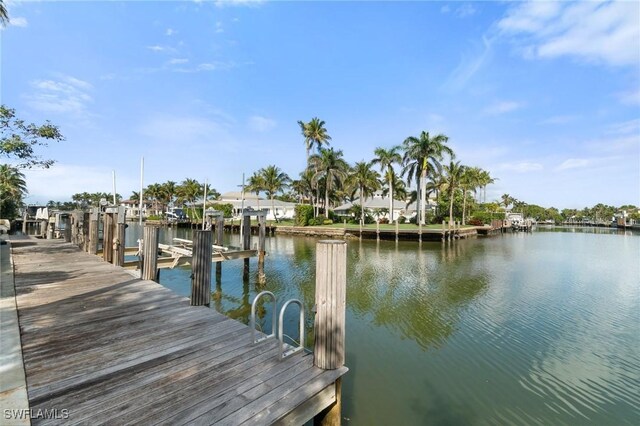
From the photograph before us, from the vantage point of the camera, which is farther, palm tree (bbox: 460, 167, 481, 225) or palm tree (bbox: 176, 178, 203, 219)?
palm tree (bbox: 176, 178, 203, 219)

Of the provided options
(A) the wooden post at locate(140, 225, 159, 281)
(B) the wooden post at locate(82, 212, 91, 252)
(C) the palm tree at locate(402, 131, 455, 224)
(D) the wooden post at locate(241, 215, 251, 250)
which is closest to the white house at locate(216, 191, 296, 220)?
(C) the palm tree at locate(402, 131, 455, 224)

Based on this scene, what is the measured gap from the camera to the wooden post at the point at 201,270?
603cm

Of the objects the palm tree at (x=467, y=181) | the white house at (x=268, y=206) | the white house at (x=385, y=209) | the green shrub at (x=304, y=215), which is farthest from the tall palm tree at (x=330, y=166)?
the palm tree at (x=467, y=181)

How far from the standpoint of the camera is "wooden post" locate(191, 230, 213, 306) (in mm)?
6027

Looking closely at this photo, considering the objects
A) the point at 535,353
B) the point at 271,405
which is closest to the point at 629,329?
the point at 535,353

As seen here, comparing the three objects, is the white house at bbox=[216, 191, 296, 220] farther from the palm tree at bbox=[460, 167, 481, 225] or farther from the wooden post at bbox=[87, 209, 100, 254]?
the wooden post at bbox=[87, 209, 100, 254]

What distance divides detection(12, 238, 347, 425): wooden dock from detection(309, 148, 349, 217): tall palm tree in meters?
41.2

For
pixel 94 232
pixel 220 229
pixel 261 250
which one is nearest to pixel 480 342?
pixel 261 250

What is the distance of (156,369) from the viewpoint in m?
3.51

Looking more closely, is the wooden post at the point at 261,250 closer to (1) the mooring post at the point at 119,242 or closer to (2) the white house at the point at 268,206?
(1) the mooring post at the point at 119,242

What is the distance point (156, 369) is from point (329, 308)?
214 centimetres

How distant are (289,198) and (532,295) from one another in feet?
278

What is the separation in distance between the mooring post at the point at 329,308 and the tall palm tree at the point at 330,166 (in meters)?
42.7

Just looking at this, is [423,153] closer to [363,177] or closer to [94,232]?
[363,177]
